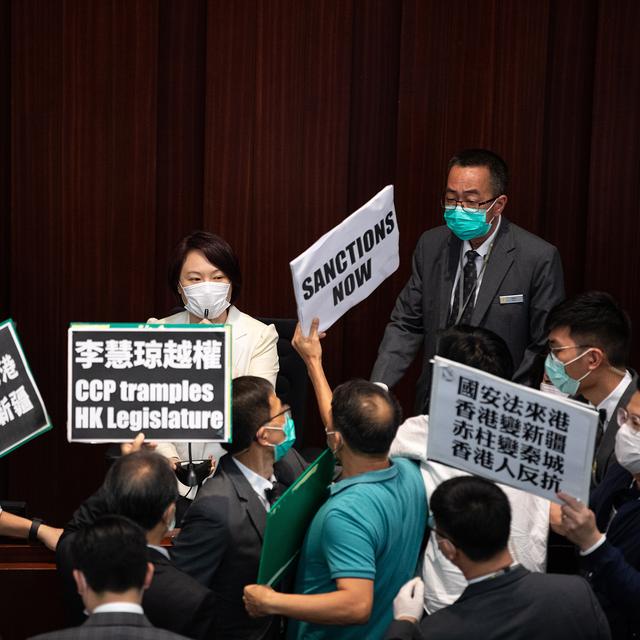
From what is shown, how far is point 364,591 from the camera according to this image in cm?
268

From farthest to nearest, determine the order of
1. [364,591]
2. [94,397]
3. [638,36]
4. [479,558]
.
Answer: [638,36]
[94,397]
[364,591]
[479,558]

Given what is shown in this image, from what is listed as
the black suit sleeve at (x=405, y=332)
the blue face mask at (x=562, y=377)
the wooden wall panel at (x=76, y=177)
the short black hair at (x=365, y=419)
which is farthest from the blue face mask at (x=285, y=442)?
the wooden wall panel at (x=76, y=177)

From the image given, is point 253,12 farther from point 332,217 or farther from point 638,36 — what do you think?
point 638,36

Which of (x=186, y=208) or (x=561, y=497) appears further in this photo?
(x=186, y=208)

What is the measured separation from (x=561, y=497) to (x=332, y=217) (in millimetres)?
2614

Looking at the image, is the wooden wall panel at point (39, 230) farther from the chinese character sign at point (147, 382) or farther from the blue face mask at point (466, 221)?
the chinese character sign at point (147, 382)

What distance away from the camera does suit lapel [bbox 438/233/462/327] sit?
14.0 feet

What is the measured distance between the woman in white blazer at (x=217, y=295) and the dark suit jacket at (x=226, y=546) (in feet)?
3.76

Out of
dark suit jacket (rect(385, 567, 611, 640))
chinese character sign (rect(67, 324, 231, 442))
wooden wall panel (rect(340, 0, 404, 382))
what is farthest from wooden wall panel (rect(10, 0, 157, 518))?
dark suit jacket (rect(385, 567, 611, 640))

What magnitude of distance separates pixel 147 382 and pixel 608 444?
127 centimetres

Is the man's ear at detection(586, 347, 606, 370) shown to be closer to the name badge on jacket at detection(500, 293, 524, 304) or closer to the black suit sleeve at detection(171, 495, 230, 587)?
the name badge on jacket at detection(500, 293, 524, 304)

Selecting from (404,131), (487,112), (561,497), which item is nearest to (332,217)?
(404,131)

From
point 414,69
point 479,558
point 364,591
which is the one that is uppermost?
point 414,69

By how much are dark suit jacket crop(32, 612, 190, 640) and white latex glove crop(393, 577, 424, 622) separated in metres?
0.53
